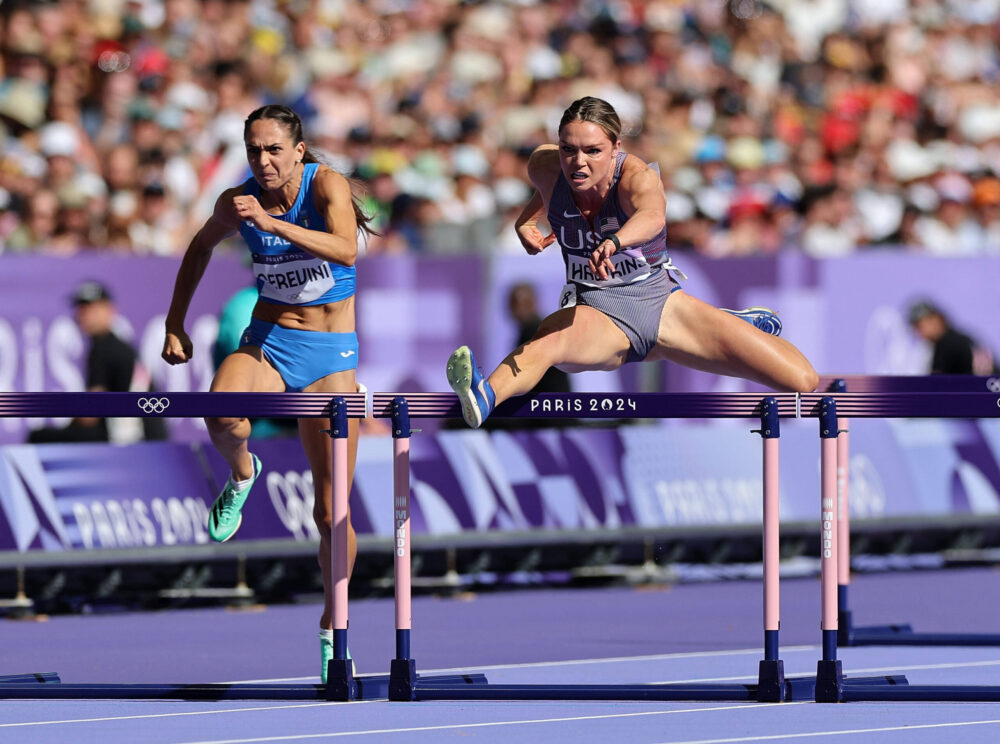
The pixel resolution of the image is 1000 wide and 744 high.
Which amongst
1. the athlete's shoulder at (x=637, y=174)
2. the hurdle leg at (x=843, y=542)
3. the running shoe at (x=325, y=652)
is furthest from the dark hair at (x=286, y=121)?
the hurdle leg at (x=843, y=542)

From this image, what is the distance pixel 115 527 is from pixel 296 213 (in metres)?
5.10

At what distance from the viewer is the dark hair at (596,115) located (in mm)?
9391

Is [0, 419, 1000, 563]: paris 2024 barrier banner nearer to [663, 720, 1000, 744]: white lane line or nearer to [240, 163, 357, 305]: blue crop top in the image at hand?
[240, 163, 357, 305]: blue crop top

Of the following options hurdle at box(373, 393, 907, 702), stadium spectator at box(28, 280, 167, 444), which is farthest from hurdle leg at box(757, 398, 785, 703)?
stadium spectator at box(28, 280, 167, 444)

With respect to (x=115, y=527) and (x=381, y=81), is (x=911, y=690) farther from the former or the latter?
(x=381, y=81)

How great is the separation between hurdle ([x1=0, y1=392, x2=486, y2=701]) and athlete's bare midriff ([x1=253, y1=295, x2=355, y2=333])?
51cm

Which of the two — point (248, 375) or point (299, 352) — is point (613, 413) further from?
point (248, 375)

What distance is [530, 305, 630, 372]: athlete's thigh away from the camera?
30.8ft

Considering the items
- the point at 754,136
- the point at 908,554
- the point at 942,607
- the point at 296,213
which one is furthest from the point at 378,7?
the point at 296,213

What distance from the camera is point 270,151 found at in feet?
31.4

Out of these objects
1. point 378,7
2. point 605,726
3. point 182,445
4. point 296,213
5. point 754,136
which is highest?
point 378,7

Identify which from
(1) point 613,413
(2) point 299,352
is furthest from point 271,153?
(1) point 613,413

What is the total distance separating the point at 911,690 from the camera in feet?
31.6

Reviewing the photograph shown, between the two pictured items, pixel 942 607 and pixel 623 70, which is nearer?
pixel 942 607
